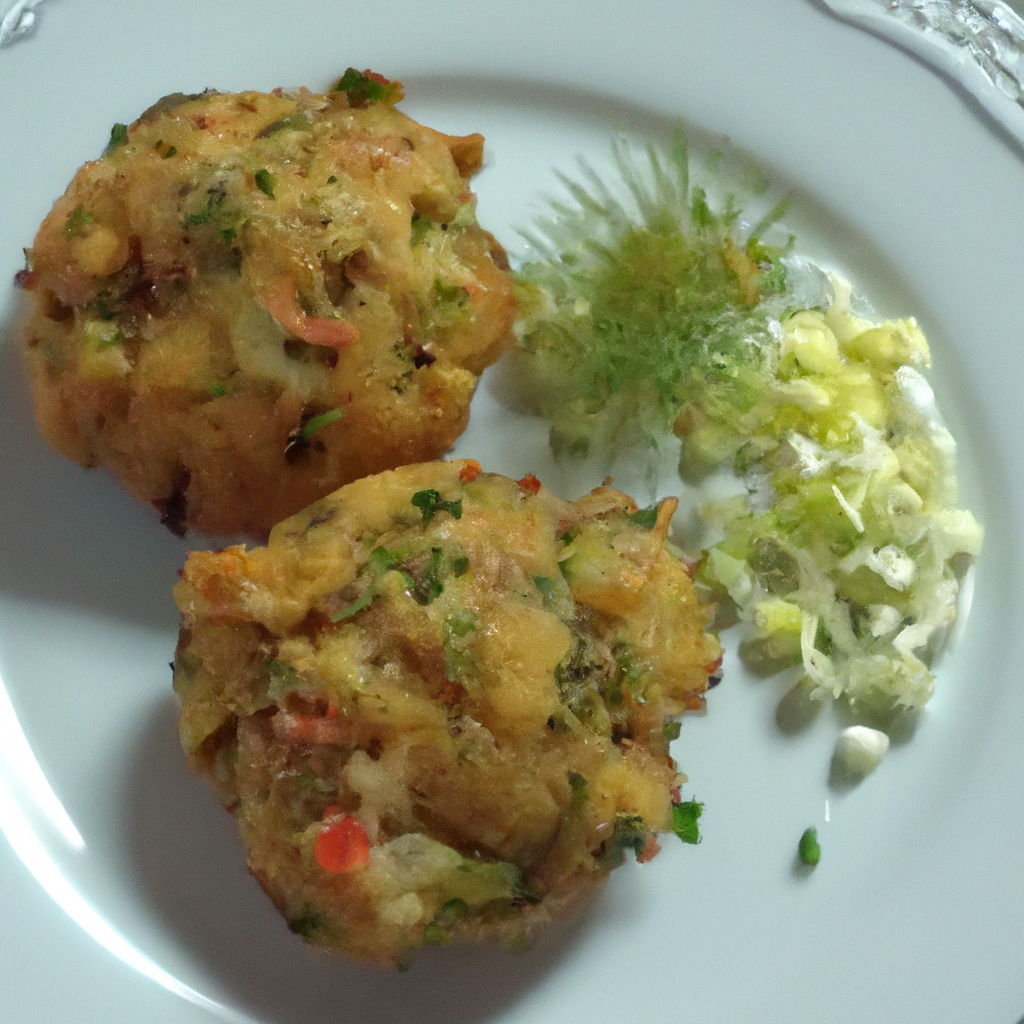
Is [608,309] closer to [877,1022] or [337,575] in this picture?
[337,575]

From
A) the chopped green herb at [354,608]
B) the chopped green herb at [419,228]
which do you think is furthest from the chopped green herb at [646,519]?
the chopped green herb at [419,228]

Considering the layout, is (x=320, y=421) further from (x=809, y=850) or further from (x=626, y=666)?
(x=809, y=850)

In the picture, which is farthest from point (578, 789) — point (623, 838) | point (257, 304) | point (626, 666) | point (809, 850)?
point (257, 304)

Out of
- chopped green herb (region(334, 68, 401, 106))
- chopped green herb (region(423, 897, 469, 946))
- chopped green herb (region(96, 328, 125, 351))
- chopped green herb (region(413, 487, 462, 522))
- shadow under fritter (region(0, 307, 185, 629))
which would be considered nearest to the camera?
chopped green herb (region(423, 897, 469, 946))

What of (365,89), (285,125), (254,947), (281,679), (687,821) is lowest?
(254,947)

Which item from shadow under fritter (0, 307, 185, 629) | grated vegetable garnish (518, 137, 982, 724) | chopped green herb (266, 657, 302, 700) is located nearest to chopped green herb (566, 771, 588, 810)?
chopped green herb (266, 657, 302, 700)

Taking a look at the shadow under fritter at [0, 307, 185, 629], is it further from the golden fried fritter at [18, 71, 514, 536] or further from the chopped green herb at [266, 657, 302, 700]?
the chopped green herb at [266, 657, 302, 700]

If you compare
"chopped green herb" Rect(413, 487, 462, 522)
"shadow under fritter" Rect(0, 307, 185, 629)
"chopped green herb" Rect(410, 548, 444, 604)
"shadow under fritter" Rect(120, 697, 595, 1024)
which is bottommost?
"shadow under fritter" Rect(120, 697, 595, 1024)

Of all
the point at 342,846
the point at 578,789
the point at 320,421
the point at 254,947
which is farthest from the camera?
the point at 254,947
